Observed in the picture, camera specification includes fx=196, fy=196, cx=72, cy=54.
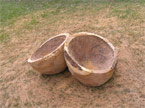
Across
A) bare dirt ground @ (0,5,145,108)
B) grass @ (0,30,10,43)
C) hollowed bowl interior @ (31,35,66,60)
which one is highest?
hollowed bowl interior @ (31,35,66,60)

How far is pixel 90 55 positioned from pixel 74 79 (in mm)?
591

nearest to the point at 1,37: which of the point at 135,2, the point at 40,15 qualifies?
the point at 40,15

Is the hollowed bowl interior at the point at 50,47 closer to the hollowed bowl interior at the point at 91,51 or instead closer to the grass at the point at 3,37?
the hollowed bowl interior at the point at 91,51

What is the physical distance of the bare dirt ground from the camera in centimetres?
335

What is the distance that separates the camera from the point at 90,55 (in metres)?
3.95

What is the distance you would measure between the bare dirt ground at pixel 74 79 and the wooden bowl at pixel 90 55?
295mm

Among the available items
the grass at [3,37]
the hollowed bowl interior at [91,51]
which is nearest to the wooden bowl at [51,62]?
the hollowed bowl interior at [91,51]

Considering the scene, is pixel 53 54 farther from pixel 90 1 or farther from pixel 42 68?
pixel 90 1

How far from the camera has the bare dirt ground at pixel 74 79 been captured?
132 inches

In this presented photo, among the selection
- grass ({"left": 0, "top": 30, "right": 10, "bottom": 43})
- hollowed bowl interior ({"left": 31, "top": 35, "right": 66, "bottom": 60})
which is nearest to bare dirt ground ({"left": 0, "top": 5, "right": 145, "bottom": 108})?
grass ({"left": 0, "top": 30, "right": 10, "bottom": 43})

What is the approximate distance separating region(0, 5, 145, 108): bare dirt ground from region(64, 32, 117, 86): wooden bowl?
29cm

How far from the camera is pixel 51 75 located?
399 centimetres

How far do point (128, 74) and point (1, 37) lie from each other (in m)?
4.01

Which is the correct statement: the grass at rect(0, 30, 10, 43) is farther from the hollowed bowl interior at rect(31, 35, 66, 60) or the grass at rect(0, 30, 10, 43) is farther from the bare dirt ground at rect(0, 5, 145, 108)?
the hollowed bowl interior at rect(31, 35, 66, 60)
